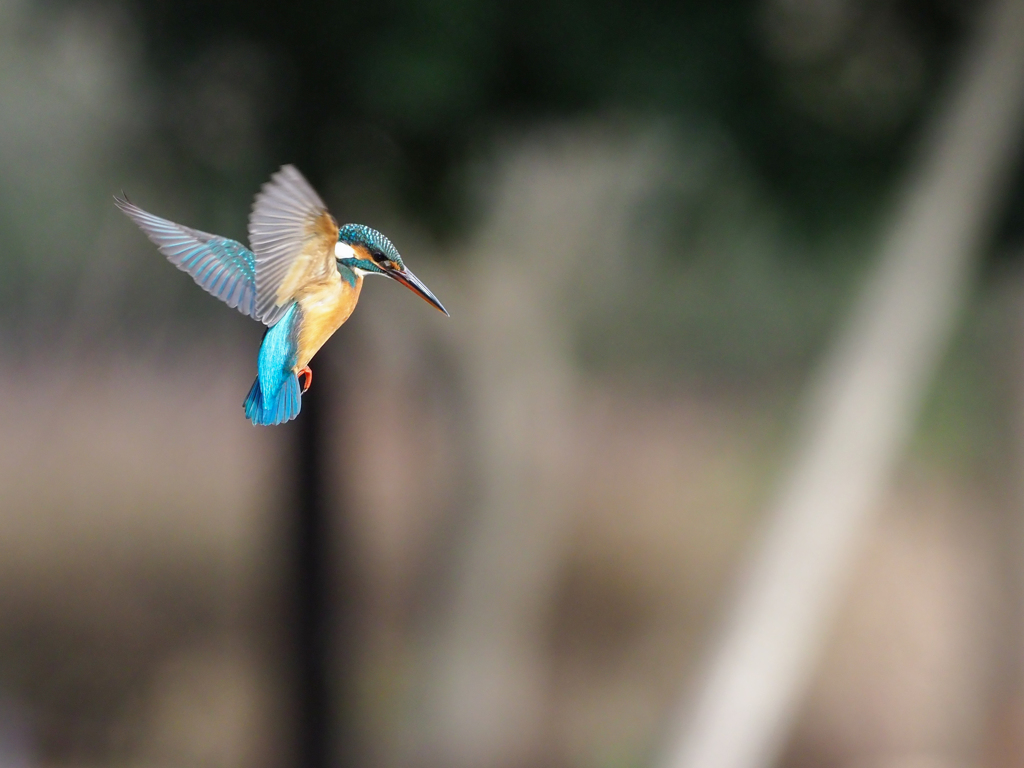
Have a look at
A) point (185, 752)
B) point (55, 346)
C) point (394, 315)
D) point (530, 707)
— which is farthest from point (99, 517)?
point (530, 707)

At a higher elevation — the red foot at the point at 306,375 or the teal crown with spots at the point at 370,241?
the teal crown with spots at the point at 370,241

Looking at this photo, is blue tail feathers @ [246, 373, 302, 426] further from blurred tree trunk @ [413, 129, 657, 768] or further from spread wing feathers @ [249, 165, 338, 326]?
blurred tree trunk @ [413, 129, 657, 768]

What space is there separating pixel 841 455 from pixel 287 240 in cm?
108

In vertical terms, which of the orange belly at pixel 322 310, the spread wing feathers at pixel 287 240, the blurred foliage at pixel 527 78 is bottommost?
the orange belly at pixel 322 310

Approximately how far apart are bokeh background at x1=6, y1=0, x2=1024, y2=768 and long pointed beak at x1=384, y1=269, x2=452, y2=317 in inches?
2.6

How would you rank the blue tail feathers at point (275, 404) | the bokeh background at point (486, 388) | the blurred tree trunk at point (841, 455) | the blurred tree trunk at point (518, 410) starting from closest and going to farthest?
the blue tail feathers at point (275, 404) → the bokeh background at point (486, 388) → the blurred tree trunk at point (841, 455) → the blurred tree trunk at point (518, 410)

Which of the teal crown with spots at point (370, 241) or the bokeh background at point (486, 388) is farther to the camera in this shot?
the bokeh background at point (486, 388)

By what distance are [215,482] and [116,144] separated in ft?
1.53

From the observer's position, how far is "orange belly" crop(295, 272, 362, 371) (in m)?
0.10

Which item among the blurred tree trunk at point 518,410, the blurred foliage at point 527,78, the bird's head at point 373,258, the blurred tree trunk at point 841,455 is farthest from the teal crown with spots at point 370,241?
the blurred tree trunk at point 518,410

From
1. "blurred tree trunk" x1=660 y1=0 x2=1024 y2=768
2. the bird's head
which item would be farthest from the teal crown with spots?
"blurred tree trunk" x1=660 y1=0 x2=1024 y2=768

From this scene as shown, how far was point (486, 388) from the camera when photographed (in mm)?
1680

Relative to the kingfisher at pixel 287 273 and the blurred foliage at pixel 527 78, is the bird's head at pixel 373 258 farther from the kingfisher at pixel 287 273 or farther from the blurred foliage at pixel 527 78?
the blurred foliage at pixel 527 78

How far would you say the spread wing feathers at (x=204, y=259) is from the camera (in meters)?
0.11
